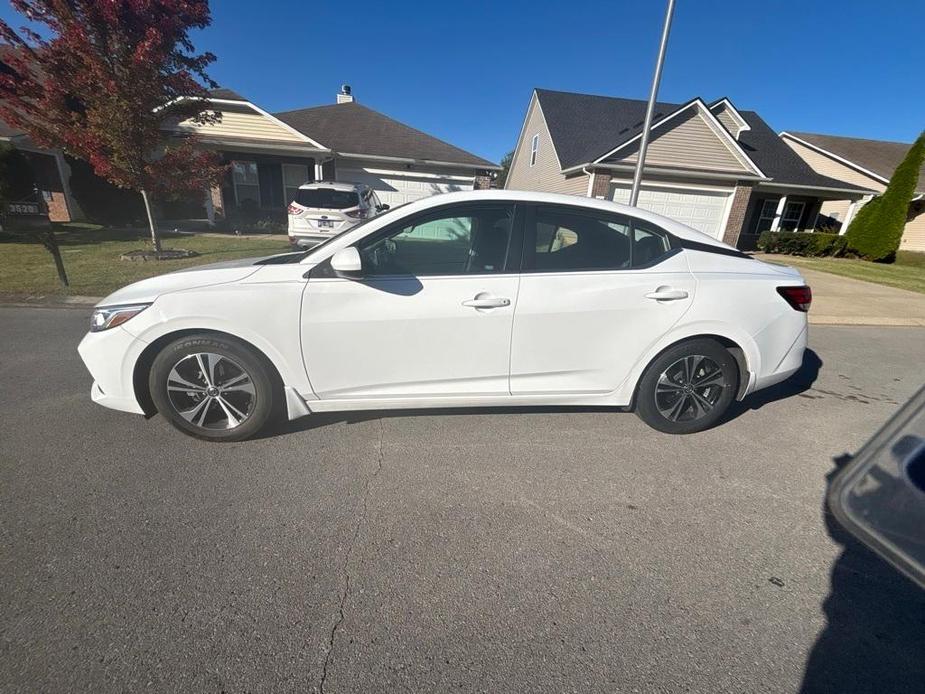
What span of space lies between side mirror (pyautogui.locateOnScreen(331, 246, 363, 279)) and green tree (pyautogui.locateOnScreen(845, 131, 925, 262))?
21.5 m

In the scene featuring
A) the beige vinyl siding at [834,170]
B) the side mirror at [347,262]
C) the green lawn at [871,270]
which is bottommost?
the green lawn at [871,270]

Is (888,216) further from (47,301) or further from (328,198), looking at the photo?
(47,301)

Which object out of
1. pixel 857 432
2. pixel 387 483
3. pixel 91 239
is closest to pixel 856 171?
pixel 857 432

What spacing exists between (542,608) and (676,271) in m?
2.26

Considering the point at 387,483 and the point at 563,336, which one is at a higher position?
the point at 563,336

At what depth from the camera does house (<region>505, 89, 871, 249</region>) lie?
14.0 meters

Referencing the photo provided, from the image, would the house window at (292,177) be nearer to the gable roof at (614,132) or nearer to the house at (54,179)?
the house at (54,179)

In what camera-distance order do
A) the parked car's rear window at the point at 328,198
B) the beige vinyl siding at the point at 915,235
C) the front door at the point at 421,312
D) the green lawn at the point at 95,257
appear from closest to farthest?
1. the front door at the point at 421,312
2. the green lawn at the point at 95,257
3. the parked car's rear window at the point at 328,198
4. the beige vinyl siding at the point at 915,235

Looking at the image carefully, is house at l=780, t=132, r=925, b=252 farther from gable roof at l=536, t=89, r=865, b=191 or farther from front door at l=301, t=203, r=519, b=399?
front door at l=301, t=203, r=519, b=399

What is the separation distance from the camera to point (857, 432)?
3.33 metres

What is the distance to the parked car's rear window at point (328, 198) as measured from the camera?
396 inches

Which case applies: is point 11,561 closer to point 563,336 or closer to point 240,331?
point 240,331

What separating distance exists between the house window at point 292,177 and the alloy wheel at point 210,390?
1593 centimetres

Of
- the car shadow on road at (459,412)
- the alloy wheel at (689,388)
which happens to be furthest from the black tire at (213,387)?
the alloy wheel at (689,388)
